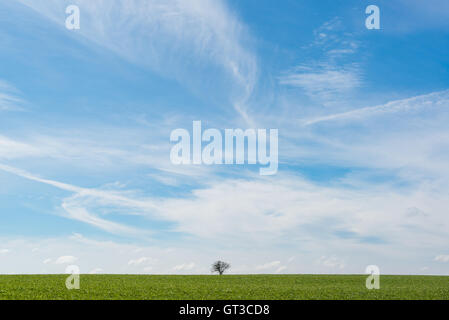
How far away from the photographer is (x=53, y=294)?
107 feet

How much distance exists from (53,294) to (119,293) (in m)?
4.43
